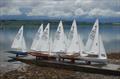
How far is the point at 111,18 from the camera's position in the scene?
5719mm

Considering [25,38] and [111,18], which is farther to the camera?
[25,38]

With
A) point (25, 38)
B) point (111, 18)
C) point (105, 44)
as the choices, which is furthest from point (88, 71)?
point (25, 38)

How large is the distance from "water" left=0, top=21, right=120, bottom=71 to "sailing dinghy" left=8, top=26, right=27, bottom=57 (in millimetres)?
84

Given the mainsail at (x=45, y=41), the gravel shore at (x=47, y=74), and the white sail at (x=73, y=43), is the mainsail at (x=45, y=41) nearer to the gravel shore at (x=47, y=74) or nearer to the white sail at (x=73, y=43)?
the white sail at (x=73, y=43)

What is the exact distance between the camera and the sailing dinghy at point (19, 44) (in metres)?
6.11

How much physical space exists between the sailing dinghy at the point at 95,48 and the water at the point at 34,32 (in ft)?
0.34

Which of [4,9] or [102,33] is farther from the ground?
[4,9]

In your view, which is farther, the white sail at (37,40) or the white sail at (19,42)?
the white sail at (37,40)

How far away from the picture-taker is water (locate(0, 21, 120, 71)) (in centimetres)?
580

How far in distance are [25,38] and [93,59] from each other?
1.51m

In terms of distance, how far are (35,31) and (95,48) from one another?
1.33 meters

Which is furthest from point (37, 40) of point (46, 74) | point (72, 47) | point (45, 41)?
point (46, 74)

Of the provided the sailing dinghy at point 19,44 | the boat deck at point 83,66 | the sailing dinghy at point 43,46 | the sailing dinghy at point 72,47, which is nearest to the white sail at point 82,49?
the sailing dinghy at point 72,47

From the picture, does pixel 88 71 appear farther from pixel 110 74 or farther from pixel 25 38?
pixel 25 38
